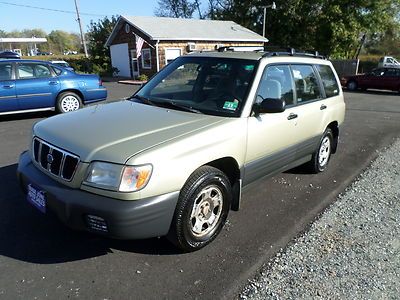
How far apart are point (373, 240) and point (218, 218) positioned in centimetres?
155

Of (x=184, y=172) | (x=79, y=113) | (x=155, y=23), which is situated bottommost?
(x=184, y=172)

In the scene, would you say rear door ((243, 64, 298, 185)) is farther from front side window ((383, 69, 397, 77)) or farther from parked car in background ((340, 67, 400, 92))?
front side window ((383, 69, 397, 77))

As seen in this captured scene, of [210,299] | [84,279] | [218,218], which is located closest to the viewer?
[210,299]

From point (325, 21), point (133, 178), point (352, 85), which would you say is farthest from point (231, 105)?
point (325, 21)

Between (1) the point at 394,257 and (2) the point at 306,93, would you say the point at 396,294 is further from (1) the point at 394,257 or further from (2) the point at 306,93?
(2) the point at 306,93

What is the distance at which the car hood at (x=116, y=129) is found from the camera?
2832mm

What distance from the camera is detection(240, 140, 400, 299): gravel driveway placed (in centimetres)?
279

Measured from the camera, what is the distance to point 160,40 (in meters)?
24.3

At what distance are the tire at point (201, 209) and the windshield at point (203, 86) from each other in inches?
29.0

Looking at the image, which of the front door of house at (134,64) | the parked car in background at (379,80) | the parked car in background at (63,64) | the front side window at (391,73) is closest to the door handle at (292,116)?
the parked car in background at (63,64)

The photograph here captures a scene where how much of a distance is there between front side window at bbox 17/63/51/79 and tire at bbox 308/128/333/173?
724cm

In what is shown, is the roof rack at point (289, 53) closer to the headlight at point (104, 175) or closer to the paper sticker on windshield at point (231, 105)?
the paper sticker on windshield at point (231, 105)

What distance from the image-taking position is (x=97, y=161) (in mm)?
2766

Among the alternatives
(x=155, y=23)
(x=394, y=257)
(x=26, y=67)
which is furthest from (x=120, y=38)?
(x=394, y=257)
